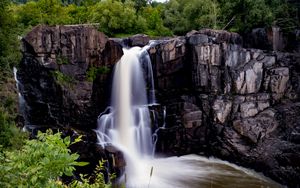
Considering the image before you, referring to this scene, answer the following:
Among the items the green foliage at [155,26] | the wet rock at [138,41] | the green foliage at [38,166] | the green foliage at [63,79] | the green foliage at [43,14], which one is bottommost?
the green foliage at [63,79]

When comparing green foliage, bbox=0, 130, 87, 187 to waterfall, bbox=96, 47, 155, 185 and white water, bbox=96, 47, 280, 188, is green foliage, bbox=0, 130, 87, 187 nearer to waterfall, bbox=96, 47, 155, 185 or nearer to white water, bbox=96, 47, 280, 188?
white water, bbox=96, 47, 280, 188

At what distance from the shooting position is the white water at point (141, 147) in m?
14.5

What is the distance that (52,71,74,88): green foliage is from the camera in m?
16.3

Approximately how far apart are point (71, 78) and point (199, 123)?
7.26 m

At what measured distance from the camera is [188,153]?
17875 millimetres

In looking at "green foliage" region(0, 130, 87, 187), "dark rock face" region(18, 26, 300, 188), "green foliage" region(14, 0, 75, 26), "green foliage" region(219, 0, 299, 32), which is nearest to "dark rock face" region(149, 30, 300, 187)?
"dark rock face" region(18, 26, 300, 188)

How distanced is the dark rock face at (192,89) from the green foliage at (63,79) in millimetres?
49

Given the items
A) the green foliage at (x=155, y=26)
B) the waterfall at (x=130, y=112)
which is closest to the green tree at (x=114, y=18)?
the green foliage at (x=155, y=26)

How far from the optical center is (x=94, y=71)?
1717cm

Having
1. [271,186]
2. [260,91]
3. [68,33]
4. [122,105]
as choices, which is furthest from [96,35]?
[271,186]

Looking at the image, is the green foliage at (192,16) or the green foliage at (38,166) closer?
the green foliage at (38,166)

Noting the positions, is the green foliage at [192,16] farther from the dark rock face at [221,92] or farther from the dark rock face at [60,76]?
the dark rock face at [60,76]

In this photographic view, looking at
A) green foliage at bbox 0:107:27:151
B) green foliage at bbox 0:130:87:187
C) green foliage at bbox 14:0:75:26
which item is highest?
green foliage at bbox 14:0:75:26

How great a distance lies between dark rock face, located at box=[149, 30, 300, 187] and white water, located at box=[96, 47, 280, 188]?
2.91 ft
